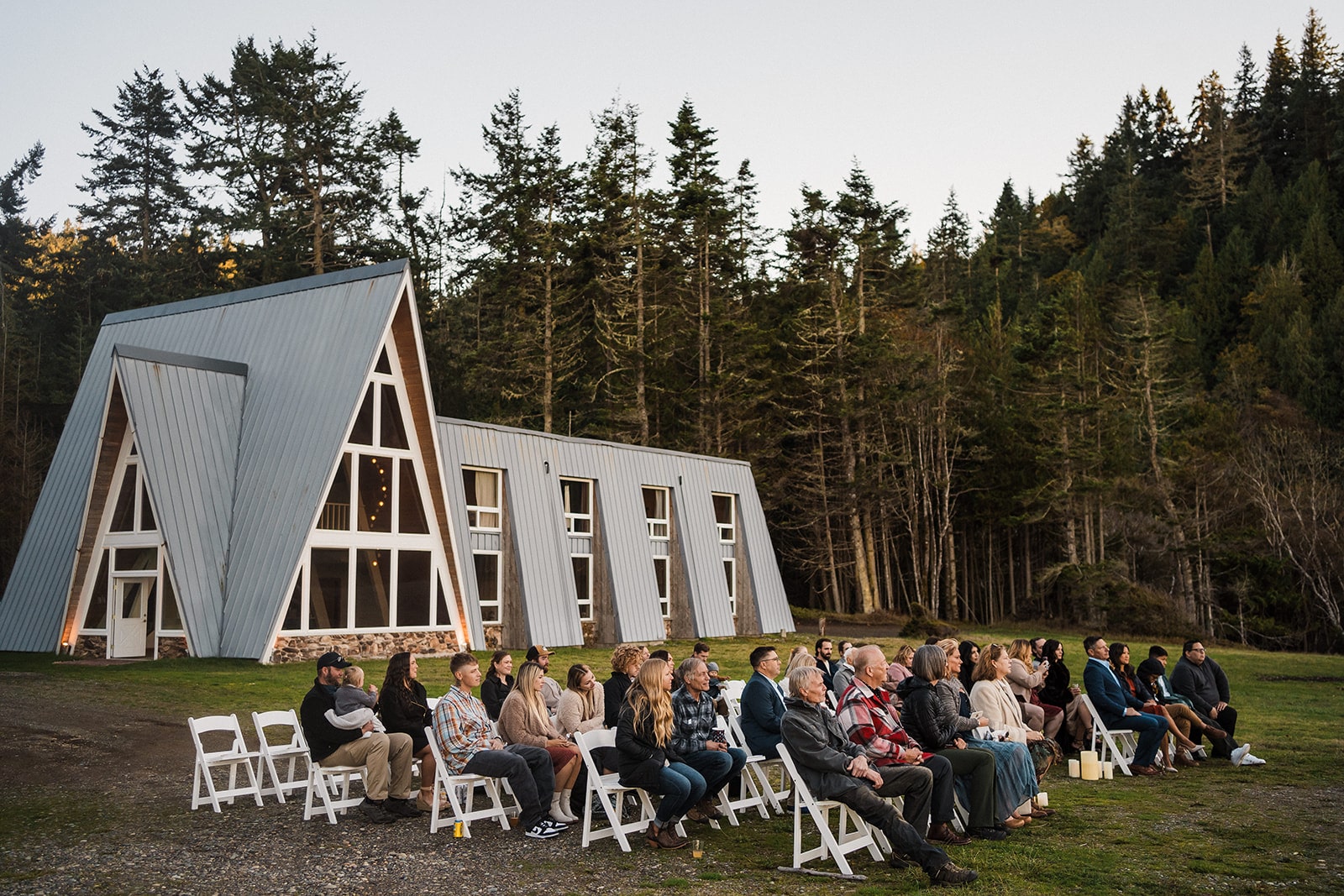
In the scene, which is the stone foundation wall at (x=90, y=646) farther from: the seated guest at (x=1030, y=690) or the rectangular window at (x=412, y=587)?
the seated guest at (x=1030, y=690)

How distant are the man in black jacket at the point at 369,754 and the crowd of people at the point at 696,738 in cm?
1

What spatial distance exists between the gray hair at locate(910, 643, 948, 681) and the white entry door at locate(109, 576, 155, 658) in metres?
17.2

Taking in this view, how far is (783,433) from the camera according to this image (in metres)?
41.0

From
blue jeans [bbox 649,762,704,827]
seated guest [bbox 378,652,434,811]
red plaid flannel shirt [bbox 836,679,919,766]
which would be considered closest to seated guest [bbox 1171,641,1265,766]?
red plaid flannel shirt [bbox 836,679,919,766]

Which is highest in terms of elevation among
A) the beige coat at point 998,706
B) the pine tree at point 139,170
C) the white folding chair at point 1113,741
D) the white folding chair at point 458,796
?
the pine tree at point 139,170

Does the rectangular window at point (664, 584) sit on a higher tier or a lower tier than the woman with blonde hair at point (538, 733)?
higher

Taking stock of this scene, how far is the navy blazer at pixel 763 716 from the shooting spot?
26.3 ft

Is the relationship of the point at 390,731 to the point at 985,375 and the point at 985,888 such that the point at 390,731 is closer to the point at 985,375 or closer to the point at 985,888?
the point at 985,888

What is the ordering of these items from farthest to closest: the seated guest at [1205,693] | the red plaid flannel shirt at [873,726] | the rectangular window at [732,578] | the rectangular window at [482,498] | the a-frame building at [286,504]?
the rectangular window at [732,578] < the rectangular window at [482,498] < the a-frame building at [286,504] < the seated guest at [1205,693] < the red plaid flannel shirt at [873,726]

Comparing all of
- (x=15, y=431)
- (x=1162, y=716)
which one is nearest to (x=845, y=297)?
Result: (x=15, y=431)

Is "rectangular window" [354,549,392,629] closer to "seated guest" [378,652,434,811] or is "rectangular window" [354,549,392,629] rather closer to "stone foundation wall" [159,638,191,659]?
"stone foundation wall" [159,638,191,659]

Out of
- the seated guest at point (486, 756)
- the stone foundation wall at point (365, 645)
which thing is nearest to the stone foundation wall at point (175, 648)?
the stone foundation wall at point (365, 645)

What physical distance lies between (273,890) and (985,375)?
42.9m

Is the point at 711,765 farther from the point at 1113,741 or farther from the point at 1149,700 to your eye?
the point at 1149,700
